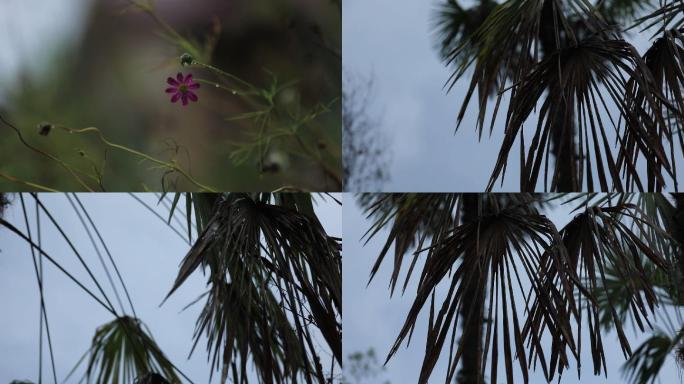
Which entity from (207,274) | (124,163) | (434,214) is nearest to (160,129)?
(124,163)

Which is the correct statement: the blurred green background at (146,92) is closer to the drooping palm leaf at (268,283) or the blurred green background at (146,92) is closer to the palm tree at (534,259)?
the drooping palm leaf at (268,283)

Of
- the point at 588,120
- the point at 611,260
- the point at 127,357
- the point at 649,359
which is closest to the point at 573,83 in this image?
the point at 588,120

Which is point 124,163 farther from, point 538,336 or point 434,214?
point 538,336

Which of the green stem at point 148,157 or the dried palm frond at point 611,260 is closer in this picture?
the dried palm frond at point 611,260

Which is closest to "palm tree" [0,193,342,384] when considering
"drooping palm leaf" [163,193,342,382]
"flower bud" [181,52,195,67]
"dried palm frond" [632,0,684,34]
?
"drooping palm leaf" [163,193,342,382]

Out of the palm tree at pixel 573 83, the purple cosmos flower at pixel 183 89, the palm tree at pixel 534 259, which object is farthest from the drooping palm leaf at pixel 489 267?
the purple cosmos flower at pixel 183 89

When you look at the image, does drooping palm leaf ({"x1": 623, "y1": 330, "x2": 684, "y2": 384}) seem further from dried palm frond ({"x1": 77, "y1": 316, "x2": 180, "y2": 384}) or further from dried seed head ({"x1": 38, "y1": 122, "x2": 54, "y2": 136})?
dried seed head ({"x1": 38, "y1": 122, "x2": 54, "y2": 136})

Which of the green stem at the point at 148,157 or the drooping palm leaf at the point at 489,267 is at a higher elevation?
the green stem at the point at 148,157
